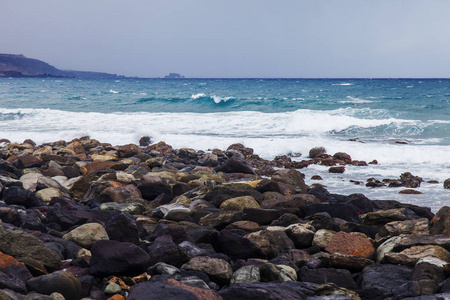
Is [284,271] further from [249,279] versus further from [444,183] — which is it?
[444,183]

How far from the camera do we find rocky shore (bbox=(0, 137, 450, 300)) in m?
3.26

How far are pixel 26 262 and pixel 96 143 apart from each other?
35.8 feet

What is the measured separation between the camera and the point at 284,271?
3.77 meters

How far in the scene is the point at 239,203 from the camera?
6.18 m

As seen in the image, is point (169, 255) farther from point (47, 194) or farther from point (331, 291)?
point (47, 194)

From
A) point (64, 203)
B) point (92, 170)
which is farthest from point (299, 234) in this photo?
point (92, 170)

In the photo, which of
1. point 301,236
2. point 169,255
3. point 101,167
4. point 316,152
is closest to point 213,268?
point 169,255

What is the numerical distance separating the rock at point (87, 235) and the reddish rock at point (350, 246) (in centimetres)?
233

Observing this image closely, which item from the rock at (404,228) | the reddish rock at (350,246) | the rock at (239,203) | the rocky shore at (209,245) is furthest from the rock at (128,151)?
the reddish rock at (350,246)

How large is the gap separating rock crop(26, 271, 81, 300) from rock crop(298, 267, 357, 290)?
1.94 meters

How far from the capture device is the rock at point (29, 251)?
11.2 feet

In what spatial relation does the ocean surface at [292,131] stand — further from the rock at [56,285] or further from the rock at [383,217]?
Answer: the rock at [56,285]

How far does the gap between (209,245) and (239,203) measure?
1.65 metres

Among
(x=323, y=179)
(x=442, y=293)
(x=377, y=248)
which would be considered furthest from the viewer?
(x=323, y=179)
